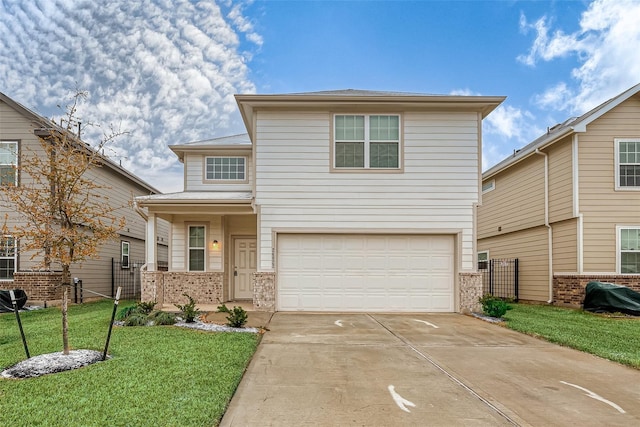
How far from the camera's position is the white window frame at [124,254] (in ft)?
60.7

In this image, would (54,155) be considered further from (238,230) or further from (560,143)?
(560,143)

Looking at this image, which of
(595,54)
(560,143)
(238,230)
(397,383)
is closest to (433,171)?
(560,143)

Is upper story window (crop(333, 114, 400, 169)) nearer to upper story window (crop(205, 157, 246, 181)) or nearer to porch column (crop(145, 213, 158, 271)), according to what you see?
upper story window (crop(205, 157, 246, 181))

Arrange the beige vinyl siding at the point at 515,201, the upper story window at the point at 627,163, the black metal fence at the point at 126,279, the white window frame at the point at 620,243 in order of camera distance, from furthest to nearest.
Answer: the black metal fence at the point at 126,279
the beige vinyl siding at the point at 515,201
the upper story window at the point at 627,163
the white window frame at the point at 620,243

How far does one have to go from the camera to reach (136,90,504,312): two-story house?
11422 mm

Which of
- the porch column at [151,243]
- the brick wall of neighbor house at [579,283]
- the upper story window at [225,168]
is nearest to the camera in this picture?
the porch column at [151,243]

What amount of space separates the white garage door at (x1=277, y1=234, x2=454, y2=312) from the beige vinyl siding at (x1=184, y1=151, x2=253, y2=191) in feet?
11.9

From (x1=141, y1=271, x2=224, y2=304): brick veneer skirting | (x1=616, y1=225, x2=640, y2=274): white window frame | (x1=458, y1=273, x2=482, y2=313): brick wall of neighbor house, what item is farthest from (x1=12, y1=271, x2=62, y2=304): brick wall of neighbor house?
(x1=616, y1=225, x2=640, y2=274): white window frame

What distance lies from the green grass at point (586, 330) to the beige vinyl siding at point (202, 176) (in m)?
8.88

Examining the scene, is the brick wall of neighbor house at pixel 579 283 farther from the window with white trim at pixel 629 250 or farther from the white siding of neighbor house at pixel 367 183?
the white siding of neighbor house at pixel 367 183

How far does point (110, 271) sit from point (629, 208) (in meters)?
18.4

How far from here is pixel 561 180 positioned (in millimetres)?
13617

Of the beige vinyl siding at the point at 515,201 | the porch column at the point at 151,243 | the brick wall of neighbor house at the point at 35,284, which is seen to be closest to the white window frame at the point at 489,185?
the beige vinyl siding at the point at 515,201

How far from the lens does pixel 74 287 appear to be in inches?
A: 575
